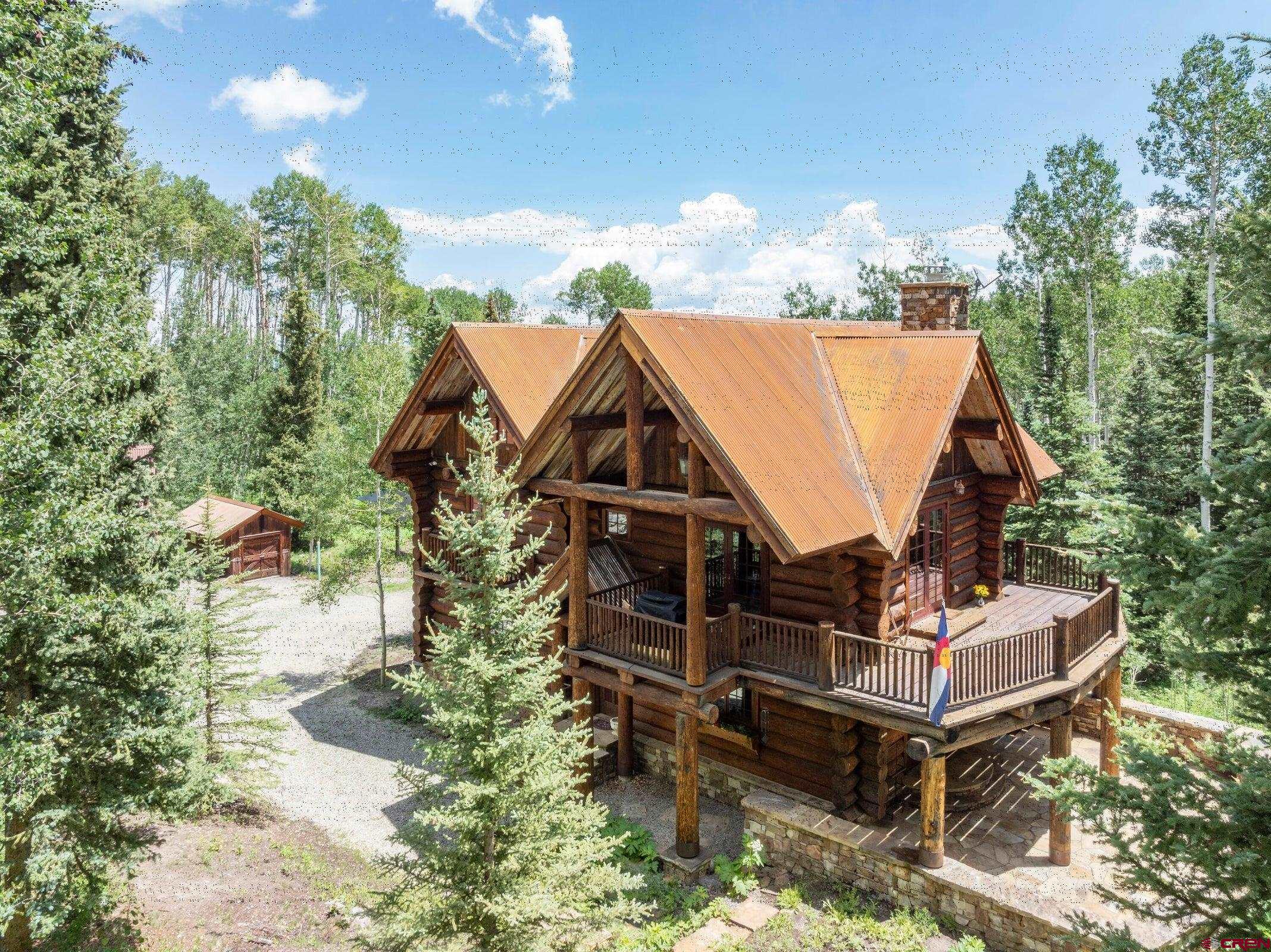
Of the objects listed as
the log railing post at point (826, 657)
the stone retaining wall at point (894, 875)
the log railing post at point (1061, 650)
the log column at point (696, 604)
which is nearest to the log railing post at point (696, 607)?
the log column at point (696, 604)

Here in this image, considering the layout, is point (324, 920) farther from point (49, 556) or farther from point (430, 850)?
point (49, 556)

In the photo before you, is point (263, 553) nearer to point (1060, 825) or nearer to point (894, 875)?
point (894, 875)

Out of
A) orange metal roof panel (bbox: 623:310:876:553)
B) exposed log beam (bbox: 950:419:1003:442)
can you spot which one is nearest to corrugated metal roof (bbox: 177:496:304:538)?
orange metal roof panel (bbox: 623:310:876:553)

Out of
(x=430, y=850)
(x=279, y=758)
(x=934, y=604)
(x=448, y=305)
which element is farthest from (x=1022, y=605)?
(x=448, y=305)

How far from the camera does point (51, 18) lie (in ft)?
38.6

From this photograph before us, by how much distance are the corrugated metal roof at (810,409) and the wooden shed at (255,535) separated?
24.9 m

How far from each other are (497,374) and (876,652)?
1043 cm

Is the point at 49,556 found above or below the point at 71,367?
below

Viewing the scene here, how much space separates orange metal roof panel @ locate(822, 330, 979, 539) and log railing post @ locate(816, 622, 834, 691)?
176cm

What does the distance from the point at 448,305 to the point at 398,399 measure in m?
77.5

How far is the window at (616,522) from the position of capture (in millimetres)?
Answer: 16938

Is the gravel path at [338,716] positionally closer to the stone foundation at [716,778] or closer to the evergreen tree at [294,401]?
the stone foundation at [716,778]

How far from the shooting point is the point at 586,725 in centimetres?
1252

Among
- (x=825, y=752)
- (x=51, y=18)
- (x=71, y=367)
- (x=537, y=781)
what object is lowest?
(x=825, y=752)
